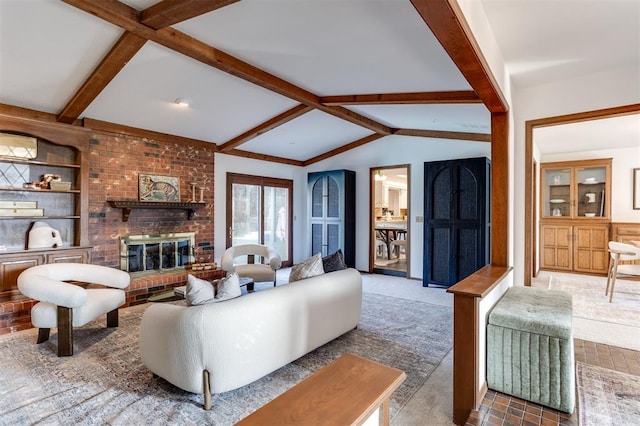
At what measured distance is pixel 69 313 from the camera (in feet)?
9.64

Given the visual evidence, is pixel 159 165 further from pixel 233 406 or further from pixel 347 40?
pixel 233 406

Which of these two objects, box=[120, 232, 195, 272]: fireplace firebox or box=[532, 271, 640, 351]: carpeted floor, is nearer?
box=[532, 271, 640, 351]: carpeted floor

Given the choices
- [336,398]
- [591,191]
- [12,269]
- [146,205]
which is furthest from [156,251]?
[591,191]

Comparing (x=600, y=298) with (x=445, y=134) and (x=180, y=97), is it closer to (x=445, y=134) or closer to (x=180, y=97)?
(x=445, y=134)

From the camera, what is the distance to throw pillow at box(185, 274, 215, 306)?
2229 millimetres

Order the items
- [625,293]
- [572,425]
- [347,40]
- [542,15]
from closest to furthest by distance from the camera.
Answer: [572,425] → [542,15] → [347,40] → [625,293]

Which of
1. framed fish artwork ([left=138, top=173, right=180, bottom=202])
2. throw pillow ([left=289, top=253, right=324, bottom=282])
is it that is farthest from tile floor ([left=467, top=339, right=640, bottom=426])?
framed fish artwork ([left=138, top=173, right=180, bottom=202])

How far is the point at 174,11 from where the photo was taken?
96.7 inches

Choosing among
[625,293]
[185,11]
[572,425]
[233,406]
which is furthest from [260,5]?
[625,293]

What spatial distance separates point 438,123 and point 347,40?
2963 mm

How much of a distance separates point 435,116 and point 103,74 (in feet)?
13.6

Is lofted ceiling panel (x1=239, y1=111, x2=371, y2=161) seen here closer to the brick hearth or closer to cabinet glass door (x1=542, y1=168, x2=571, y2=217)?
the brick hearth

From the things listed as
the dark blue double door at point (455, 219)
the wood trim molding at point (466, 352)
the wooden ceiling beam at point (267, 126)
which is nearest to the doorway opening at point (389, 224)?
the dark blue double door at point (455, 219)

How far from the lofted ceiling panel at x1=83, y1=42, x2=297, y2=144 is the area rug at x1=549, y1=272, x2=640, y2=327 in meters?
4.64
